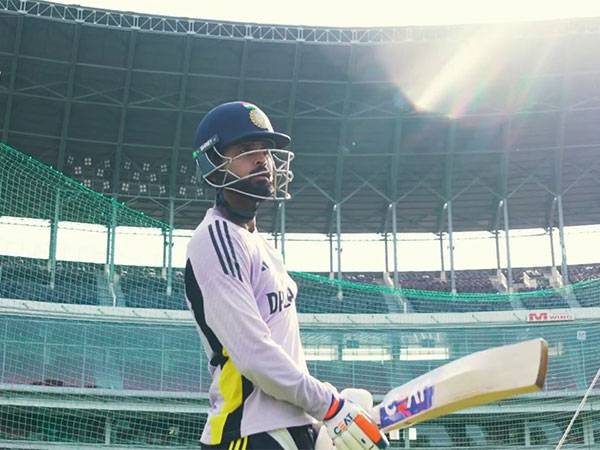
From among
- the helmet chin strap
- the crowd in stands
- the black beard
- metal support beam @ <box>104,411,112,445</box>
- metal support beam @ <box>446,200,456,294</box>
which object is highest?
metal support beam @ <box>446,200,456,294</box>

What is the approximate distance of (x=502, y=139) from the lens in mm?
27047

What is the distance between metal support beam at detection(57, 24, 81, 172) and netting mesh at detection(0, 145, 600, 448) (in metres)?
2.11

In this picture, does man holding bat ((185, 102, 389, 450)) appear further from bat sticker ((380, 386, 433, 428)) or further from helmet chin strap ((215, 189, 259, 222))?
bat sticker ((380, 386, 433, 428))

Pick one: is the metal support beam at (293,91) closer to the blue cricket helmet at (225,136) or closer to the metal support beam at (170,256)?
the metal support beam at (170,256)

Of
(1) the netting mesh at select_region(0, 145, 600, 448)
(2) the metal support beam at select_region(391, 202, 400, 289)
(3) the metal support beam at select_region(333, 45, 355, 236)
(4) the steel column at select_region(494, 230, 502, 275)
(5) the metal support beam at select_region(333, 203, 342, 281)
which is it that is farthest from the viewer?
(4) the steel column at select_region(494, 230, 502, 275)

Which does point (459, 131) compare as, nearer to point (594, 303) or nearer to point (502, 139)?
point (502, 139)

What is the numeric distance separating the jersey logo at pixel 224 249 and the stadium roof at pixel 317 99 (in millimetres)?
22273

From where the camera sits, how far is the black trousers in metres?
2.51

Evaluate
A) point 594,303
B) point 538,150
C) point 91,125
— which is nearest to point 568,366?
point 594,303

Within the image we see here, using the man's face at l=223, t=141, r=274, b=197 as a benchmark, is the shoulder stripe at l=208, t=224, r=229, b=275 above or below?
below

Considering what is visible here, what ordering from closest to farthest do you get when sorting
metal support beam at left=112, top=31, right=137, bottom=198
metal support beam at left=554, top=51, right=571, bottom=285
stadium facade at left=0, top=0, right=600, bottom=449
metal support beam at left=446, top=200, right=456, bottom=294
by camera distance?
stadium facade at left=0, top=0, right=600, bottom=449 → metal support beam at left=112, top=31, right=137, bottom=198 → metal support beam at left=554, top=51, right=571, bottom=285 → metal support beam at left=446, top=200, right=456, bottom=294

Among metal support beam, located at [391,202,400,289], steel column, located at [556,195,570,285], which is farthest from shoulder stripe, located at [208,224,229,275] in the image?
steel column, located at [556,195,570,285]

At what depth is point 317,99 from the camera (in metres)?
26.2

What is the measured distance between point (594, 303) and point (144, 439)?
A: 1361 cm
